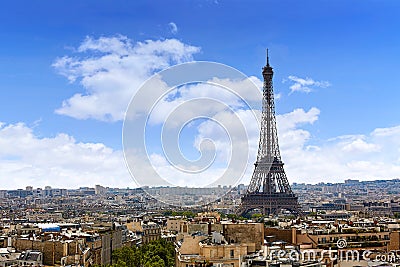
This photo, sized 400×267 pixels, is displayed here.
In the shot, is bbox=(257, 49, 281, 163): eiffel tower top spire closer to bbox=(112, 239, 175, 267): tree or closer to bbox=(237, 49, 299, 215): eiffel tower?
bbox=(237, 49, 299, 215): eiffel tower

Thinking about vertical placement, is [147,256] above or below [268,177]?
below

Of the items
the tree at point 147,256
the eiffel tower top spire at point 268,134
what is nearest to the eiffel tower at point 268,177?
the eiffel tower top spire at point 268,134

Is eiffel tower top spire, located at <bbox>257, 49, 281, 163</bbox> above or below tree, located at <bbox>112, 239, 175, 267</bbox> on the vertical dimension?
above

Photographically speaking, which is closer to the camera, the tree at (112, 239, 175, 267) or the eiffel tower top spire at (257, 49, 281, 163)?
the tree at (112, 239, 175, 267)

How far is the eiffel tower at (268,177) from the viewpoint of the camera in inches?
4193

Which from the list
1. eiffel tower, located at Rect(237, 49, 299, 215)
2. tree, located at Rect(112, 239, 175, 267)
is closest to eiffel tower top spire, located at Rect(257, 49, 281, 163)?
eiffel tower, located at Rect(237, 49, 299, 215)

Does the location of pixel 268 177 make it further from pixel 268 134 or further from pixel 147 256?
pixel 147 256

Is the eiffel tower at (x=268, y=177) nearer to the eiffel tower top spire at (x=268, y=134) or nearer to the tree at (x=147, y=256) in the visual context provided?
the eiffel tower top spire at (x=268, y=134)

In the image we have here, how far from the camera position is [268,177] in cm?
10875

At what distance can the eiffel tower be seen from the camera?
349 feet

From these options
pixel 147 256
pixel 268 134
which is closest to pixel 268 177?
pixel 268 134

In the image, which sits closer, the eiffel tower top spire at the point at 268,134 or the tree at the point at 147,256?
the tree at the point at 147,256

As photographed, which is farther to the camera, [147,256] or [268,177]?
[268,177]

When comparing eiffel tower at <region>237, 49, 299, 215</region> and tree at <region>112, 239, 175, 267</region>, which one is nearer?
tree at <region>112, 239, 175, 267</region>
